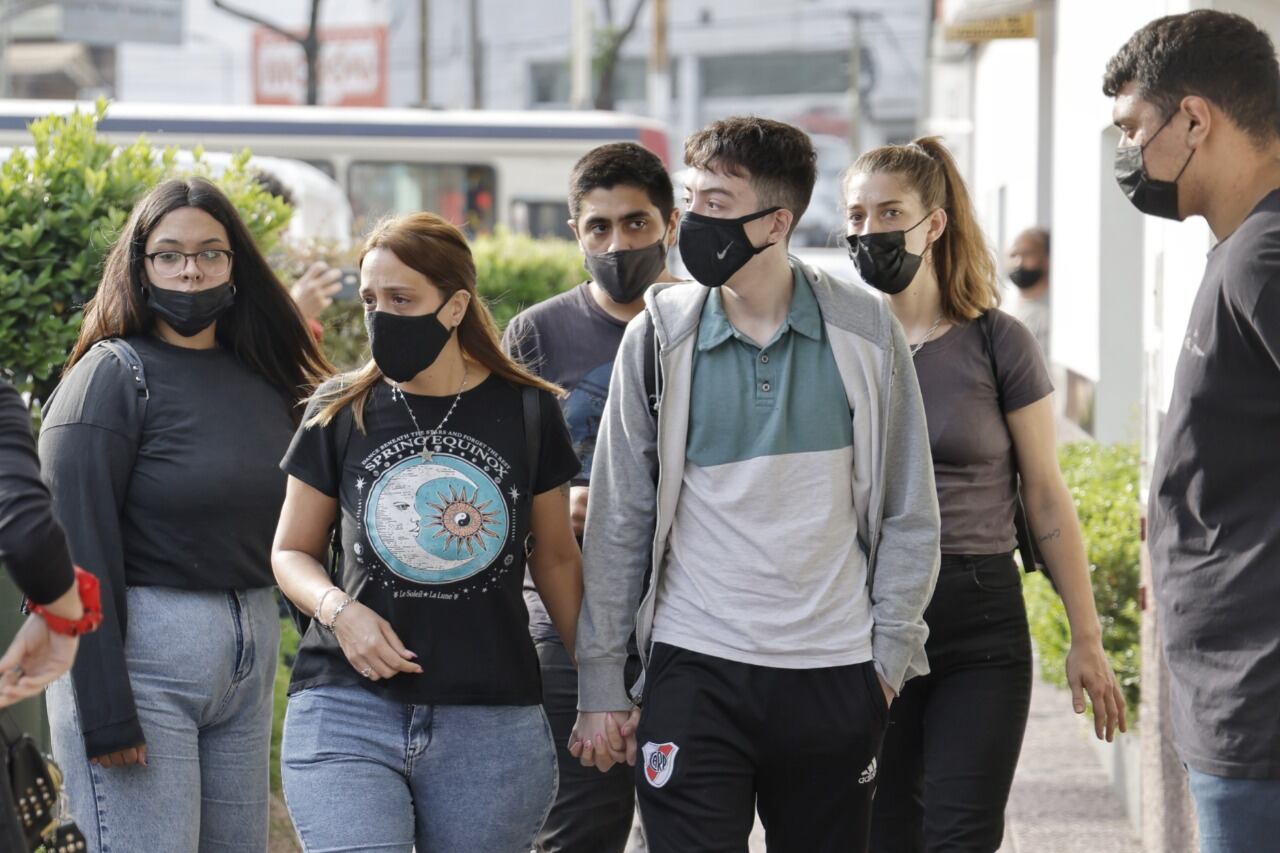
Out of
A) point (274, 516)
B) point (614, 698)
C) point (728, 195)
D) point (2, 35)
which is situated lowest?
point (614, 698)

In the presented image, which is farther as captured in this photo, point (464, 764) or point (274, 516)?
point (274, 516)

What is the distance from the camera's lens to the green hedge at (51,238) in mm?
5141

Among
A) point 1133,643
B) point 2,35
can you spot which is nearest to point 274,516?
point 1133,643

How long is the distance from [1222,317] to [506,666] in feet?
4.98

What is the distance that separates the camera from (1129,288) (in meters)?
8.85

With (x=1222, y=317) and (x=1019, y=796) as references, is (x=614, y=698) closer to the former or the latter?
(x=1222, y=317)

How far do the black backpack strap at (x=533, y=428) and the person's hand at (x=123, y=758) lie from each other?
96cm

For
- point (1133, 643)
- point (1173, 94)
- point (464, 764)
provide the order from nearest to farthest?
point (1173, 94)
point (464, 764)
point (1133, 643)

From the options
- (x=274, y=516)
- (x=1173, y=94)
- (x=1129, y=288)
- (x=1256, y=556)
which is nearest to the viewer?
(x=1256, y=556)

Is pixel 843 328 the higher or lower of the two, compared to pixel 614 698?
higher

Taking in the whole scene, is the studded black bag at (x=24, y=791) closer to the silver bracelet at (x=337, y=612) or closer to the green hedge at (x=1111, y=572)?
the silver bracelet at (x=337, y=612)

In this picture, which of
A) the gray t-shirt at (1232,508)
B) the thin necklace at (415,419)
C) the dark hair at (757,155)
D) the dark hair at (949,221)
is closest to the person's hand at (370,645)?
the thin necklace at (415,419)

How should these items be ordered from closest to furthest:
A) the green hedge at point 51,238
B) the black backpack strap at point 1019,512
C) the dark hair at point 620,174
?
1. the black backpack strap at point 1019,512
2. the dark hair at point 620,174
3. the green hedge at point 51,238

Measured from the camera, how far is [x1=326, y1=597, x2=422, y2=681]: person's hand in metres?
3.36
